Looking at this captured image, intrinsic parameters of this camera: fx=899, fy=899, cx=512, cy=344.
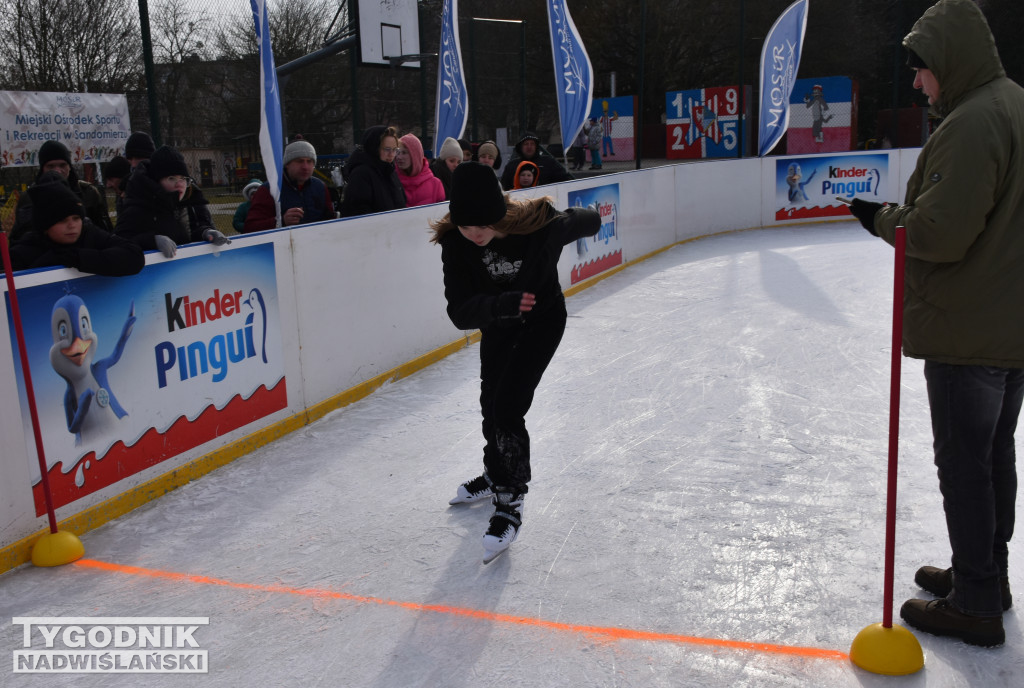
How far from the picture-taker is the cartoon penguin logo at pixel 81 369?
12.5ft

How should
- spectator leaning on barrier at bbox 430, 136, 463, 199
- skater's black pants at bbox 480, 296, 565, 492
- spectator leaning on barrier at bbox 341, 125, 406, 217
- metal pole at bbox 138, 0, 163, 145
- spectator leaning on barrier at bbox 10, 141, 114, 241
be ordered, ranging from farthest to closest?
spectator leaning on barrier at bbox 430, 136, 463, 199 → metal pole at bbox 138, 0, 163, 145 → spectator leaning on barrier at bbox 341, 125, 406, 217 → spectator leaning on barrier at bbox 10, 141, 114, 241 → skater's black pants at bbox 480, 296, 565, 492

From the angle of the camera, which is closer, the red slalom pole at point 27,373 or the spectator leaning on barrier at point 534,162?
the red slalom pole at point 27,373

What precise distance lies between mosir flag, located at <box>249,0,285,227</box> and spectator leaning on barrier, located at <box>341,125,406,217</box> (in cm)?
78

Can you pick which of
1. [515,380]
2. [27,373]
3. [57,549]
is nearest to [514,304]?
[515,380]

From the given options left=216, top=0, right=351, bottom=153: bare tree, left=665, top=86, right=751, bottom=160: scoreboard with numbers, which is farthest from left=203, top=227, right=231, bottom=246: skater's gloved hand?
left=665, top=86, right=751, bottom=160: scoreboard with numbers

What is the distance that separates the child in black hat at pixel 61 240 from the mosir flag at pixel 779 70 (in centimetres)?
1183

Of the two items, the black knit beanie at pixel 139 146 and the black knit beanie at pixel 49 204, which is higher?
the black knit beanie at pixel 139 146

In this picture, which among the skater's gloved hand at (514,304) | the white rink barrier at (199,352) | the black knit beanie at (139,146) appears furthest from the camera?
the black knit beanie at (139,146)

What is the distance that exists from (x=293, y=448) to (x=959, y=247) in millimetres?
3633

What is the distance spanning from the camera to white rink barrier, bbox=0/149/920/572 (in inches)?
146

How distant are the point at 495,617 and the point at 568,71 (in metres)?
8.59

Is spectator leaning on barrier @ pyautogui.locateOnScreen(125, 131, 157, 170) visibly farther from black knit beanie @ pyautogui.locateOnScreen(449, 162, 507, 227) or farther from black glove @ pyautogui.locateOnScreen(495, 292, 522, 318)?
black glove @ pyautogui.locateOnScreen(495, 292, 522, 318)

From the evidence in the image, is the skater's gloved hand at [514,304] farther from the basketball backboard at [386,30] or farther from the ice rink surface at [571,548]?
the basketball backboard at [386,30]

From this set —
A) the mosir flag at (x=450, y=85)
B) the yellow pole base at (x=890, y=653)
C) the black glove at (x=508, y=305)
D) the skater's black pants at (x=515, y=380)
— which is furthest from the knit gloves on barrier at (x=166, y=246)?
the mosir flag at (x=450, y=85)
